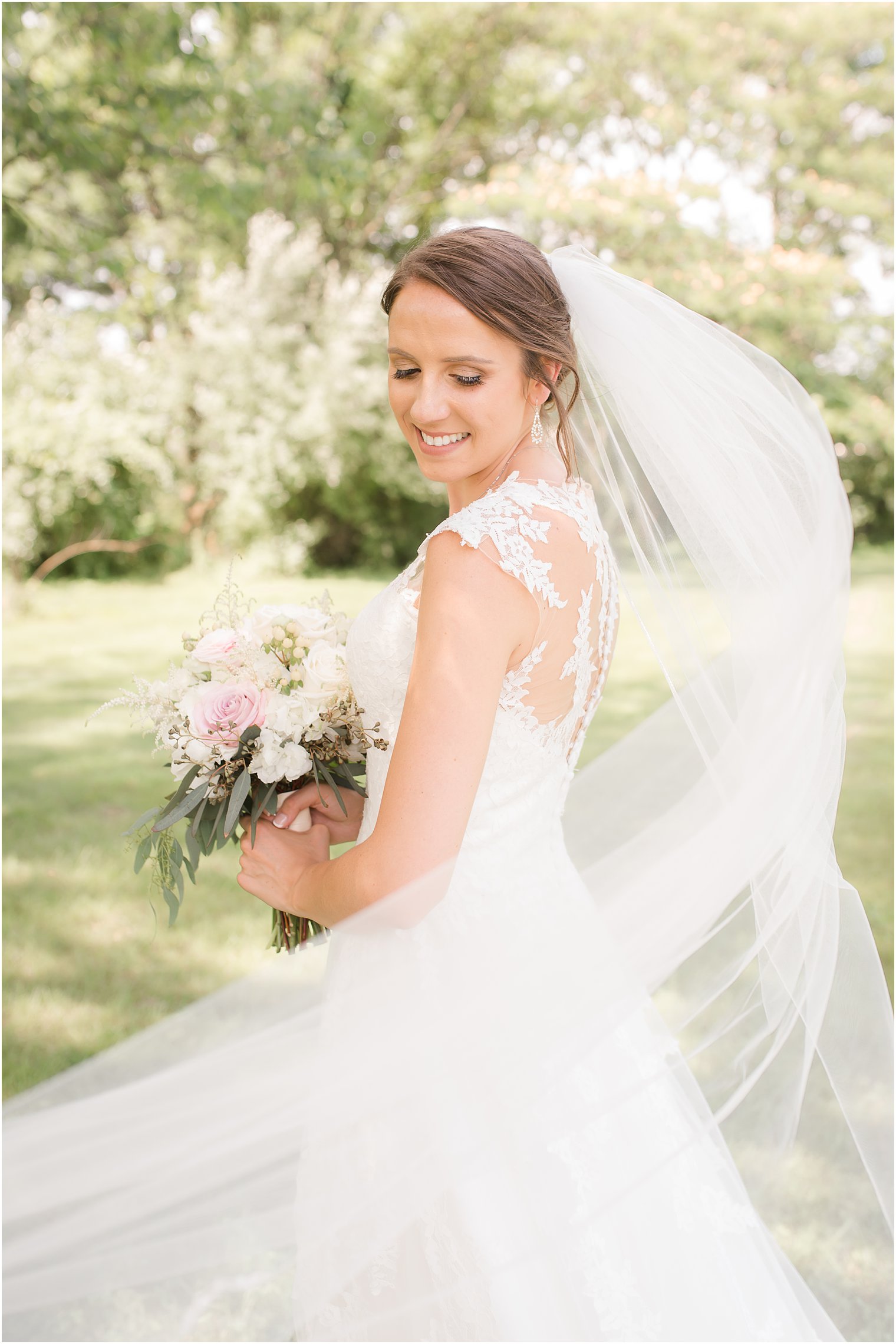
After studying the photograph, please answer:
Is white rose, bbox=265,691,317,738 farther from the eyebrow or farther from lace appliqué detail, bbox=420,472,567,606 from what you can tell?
the eyebrow

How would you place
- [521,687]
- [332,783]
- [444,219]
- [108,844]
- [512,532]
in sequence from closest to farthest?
[512,532] → [521,687] → [332,783] → [108,844] → [444,219]

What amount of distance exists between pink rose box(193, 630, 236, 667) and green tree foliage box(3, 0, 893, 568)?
41.3 feet

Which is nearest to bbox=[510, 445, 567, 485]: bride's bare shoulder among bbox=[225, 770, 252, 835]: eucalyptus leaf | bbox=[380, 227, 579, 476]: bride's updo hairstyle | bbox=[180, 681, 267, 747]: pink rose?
bbox=[380, 227, 579, 476]: bride's updo hairstyle

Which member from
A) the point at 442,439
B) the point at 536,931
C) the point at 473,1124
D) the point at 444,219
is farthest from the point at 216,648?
the point at 444,219

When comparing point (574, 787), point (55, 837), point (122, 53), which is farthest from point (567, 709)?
point (122, 53)

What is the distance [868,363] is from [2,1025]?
16.7 meters

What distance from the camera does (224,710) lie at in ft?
6.56

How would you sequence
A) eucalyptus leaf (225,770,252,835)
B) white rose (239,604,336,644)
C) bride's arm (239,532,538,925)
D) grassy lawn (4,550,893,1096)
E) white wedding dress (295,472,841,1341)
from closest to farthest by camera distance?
bride's arm (239,532,538,925), white wedding dress (295,472,841,1341), eucalyptus leaf (225,770,252,835), white rose (239,604,336,644), grassy lawn (4,550,893,1096)

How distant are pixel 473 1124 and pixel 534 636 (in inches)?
34.3

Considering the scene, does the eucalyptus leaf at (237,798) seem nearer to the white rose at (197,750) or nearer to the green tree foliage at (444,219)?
the white rose at (197,750)

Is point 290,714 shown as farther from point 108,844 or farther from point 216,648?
point 108,844

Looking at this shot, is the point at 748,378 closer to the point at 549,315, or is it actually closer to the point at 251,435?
the point at 549,315

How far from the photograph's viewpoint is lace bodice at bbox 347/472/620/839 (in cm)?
176

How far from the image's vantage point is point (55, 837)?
5977 millimetres
